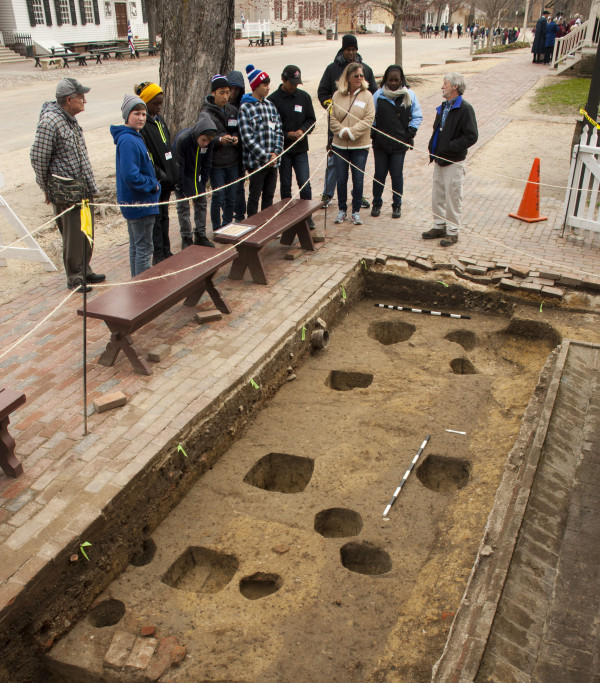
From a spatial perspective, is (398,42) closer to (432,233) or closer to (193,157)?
(432,233)

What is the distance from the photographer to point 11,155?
43.3 feet

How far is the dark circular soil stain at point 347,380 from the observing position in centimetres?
629

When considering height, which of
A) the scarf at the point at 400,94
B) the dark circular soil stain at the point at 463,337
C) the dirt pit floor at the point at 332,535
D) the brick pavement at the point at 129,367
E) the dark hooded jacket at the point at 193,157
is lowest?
the dirt pit floor at the point at 332,535

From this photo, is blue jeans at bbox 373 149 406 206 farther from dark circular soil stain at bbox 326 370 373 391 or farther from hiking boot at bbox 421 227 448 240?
dark circular soil stain at bbox 326 370 373 391

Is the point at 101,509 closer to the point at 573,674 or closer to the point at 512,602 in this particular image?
the point at 512,602

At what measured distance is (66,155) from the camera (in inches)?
255

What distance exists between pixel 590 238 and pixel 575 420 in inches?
174

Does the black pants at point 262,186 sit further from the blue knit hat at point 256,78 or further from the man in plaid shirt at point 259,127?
the blue knit hat at point 256,78

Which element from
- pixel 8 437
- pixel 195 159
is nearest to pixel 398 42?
pixel 195 159

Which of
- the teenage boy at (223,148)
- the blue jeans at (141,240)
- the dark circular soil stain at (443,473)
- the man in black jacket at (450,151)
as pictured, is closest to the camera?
the dark circular soil stain at (443,473)

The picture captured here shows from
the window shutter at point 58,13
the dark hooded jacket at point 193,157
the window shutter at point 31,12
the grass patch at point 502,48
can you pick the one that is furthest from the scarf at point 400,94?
the window shutter at point 58,13

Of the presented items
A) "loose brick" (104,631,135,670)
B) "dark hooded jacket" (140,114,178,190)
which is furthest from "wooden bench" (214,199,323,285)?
"loose brick" (104,631,135,670)

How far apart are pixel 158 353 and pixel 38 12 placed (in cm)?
3684

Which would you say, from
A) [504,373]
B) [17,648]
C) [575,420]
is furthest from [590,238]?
[17,648]
